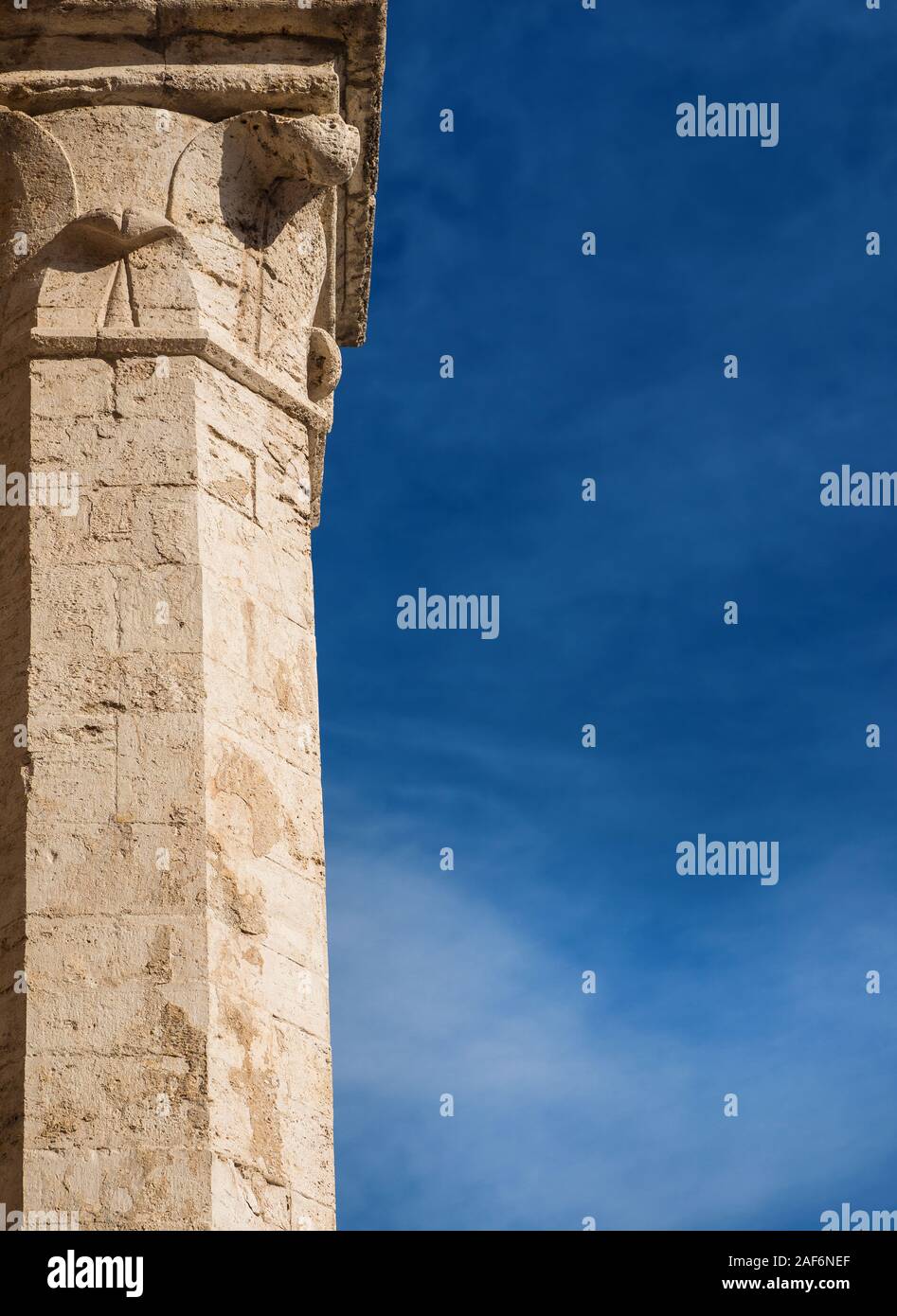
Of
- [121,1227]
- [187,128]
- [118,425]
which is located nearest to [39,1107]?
[121,1227]

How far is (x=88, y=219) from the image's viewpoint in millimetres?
6680

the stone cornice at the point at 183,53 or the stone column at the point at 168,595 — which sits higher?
the stone cornice at the point at 183,53

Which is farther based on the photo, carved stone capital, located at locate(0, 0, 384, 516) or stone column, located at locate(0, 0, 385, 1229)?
carved stone capital, located at locate(0, 0, 384, 516)

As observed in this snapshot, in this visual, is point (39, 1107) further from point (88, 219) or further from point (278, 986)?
point (88, 219)

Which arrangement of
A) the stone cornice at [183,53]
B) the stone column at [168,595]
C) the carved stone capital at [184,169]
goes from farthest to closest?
the stone cornice at [183,53]
the carved stone capital at [184,169]
the stone column at [168,595]

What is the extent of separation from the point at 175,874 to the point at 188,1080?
0.63 meters

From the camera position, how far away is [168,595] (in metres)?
6.17

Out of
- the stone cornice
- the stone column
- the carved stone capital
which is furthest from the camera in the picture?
the stone cornice

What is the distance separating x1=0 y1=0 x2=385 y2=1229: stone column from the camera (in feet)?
18.2

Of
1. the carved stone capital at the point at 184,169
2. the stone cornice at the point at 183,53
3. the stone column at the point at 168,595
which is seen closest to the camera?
the stone column at the point at 168,595

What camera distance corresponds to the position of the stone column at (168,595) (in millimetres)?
A: 5547

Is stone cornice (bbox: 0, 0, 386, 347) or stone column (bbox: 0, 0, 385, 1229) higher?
stone cornice (bbox: 0, 0, 386, 347)

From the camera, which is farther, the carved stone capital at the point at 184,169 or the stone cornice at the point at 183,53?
the stone cornice at the point at 183,53
